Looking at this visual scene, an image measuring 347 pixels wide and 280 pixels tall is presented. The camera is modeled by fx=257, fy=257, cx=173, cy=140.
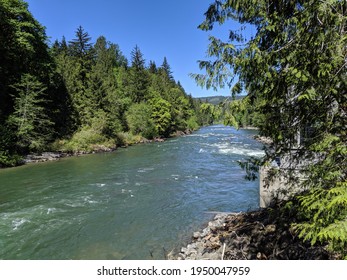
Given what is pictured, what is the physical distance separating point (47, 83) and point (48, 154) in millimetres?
10344

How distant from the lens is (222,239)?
21.2 ft

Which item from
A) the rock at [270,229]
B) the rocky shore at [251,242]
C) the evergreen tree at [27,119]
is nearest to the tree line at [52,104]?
the evergreen tree at [27,119]

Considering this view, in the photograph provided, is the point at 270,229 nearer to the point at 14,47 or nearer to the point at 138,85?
the point at 14,47

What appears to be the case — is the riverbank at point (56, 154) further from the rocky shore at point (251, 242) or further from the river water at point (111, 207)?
the rocky shore at point (251, 242)

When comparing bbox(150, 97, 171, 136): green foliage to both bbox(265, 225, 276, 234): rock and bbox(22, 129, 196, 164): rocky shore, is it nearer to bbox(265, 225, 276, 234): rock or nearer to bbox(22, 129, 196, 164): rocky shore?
bbox(22, 129, 196, 164): rocky shore

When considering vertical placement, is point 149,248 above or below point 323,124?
below

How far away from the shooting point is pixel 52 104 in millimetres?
30031

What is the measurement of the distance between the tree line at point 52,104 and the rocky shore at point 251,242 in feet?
60.0

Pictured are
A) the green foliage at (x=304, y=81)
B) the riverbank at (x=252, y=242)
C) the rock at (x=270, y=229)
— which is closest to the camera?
the green foliage at (x=304, y=81)

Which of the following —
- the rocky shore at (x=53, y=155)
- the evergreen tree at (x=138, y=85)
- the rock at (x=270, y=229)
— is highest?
the evergreen tree at (x=138, y=85)

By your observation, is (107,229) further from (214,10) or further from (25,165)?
(25,165)

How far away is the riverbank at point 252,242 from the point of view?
15.0 ft

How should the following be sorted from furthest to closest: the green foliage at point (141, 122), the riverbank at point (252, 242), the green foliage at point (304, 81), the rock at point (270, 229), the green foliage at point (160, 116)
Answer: the green foliage at point (160, 116) → the green foliage at point (141, 122) → the rock at point (270, 229) → the riverbank at point (252, 242) → the green foliage at point (304, 81)

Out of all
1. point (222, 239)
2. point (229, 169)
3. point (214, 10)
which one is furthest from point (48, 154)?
point (214, 10)
